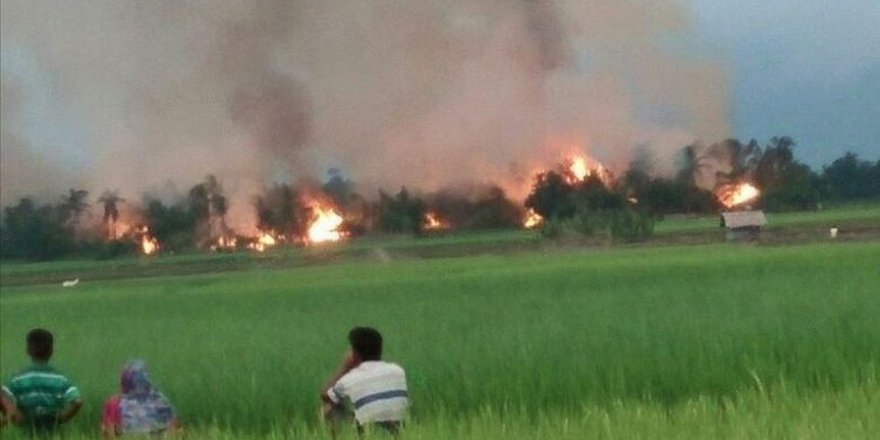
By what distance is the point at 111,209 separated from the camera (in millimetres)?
26609

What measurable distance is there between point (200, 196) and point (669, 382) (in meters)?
20.3

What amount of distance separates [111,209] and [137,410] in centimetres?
2088

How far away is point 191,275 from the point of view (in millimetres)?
27109

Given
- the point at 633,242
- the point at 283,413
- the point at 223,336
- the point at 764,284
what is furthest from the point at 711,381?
the point at 633,242

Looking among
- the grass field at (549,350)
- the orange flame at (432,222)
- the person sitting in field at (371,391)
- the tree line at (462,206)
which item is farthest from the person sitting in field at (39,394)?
the orange flame at (432,222)

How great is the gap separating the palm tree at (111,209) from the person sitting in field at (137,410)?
65.8 ft

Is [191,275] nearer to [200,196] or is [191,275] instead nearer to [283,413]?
[200,196]

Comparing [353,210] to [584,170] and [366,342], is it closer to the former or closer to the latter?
[584,170]

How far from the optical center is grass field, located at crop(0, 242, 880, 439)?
596 centimetres

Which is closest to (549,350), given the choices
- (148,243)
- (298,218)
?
(298,218)

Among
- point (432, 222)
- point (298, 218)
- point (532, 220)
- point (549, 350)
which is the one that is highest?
point (298, 218)

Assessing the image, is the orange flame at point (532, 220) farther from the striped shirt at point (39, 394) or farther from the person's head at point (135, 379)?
the person's head at point (135, 379)

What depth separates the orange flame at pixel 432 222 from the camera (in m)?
24.0

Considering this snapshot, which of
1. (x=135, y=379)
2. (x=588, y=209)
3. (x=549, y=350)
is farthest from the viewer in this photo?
(x=588, y=209)
